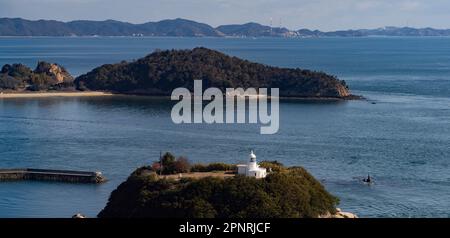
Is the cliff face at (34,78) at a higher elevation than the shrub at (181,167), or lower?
lower

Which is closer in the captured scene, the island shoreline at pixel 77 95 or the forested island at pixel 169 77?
the island shoreline at pixel 77 95

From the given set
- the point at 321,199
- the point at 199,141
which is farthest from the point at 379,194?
the point at 199,141

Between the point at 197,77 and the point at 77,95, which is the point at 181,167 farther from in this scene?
the point at 197,77

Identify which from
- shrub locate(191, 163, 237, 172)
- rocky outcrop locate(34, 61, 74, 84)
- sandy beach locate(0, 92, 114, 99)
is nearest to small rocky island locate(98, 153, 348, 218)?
shrub locate(191, 163, 237, 172)

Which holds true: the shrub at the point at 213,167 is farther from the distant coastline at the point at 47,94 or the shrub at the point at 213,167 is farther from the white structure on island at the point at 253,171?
the distant coastline at the point at 47,94

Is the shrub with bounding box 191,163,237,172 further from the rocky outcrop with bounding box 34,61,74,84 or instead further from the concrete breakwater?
the rocky outcrop with bounding box 34,61,74,84

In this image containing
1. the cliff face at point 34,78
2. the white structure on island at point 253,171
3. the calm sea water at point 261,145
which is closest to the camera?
the white structure on island at point 253,171

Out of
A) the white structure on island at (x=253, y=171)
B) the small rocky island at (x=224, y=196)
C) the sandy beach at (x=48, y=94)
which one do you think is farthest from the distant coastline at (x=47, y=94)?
the white structure on island at (x=253, y=171)
